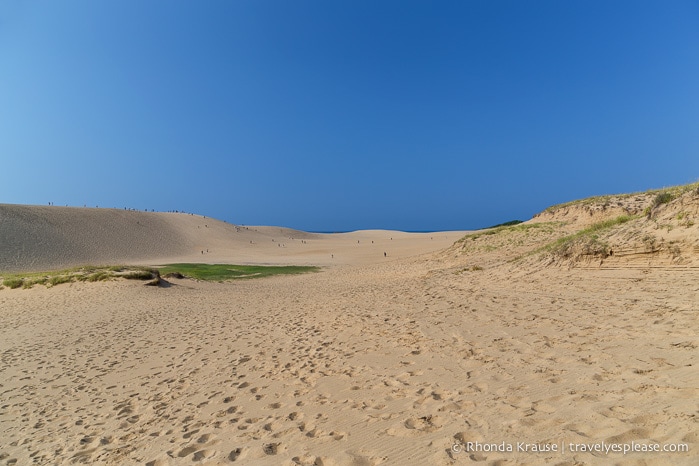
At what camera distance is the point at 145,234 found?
59.9m

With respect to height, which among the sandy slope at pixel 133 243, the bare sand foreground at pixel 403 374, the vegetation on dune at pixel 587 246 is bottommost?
the bare sand foreground at pixel 403 374

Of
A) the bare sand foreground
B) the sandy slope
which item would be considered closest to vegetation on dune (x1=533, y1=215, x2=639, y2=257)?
the bare sand foreground

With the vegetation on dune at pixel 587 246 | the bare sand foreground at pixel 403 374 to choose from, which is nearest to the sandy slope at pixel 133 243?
the vegetation on dune at pixel 587 246

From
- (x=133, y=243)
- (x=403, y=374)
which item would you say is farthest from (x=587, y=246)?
(x=133, y=243)

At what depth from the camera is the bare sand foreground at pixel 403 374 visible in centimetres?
359

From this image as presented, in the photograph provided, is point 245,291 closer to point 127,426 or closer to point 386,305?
point 386,305

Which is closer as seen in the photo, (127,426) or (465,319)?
(127,426)

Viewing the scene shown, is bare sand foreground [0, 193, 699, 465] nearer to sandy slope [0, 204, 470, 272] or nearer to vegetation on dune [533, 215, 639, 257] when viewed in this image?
vegetation on dune [533, 215, 639, 257]

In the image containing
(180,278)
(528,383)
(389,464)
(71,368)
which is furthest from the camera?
(180,278)

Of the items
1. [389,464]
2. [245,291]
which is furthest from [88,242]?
[389,464]

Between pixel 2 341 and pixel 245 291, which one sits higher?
pixel 245 291

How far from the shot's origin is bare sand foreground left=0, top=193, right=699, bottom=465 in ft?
11.8

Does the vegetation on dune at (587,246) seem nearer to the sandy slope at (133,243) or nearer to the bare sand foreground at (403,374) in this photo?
the bare sand foreground at (403,374)

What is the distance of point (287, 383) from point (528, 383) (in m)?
3.60
